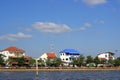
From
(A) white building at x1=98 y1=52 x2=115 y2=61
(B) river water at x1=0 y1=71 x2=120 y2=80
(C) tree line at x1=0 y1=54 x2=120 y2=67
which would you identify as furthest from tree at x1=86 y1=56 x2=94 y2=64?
(B) river water at x1=0 y1=71 x2=120 y2=80

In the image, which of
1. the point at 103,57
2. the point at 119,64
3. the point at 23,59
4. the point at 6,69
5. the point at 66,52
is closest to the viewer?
the point at 6,69

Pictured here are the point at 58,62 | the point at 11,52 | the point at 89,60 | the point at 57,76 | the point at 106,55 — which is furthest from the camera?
the point at 106,55

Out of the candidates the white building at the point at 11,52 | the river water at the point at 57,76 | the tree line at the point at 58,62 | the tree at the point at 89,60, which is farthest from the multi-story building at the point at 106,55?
the river water at the point at 57,76

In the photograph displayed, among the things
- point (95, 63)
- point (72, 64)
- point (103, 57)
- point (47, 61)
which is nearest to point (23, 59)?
point (47, 61)

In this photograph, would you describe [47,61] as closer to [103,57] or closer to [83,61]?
[83,61]

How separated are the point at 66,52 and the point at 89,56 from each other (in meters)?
17.8

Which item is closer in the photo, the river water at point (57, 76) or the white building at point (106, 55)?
the river water at point (57, 76)

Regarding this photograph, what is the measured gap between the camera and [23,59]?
5143 inches

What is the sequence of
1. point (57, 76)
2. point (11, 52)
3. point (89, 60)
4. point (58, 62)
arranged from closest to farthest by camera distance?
1. point (57, 76)
2. point (58, 62)
3. point (89, 60)
4. point (11, 52)

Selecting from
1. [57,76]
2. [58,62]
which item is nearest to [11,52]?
[58,62]

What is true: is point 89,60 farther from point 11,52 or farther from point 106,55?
point 11,52

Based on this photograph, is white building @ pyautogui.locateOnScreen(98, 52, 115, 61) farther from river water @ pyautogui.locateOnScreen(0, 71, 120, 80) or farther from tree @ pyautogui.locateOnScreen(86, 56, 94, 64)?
river water @ pyautogui.locateOnScreen(0, 71, 120, 80)

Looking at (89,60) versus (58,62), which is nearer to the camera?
(58,62)

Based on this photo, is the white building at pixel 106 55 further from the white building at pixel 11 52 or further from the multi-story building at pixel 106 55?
the white building at pixel 11 52
